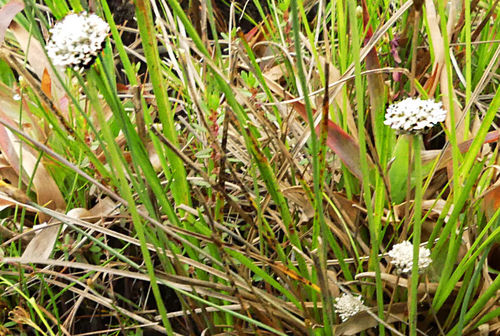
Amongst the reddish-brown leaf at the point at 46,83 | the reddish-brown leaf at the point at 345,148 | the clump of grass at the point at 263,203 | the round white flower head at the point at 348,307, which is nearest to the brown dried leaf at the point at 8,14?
the clump of grass at the point at 263,203

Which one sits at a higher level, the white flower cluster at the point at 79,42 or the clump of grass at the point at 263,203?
the white flower cluster at the point at 79,42

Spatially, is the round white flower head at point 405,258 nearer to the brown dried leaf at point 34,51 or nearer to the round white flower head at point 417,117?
the round white flower head at point 417,117

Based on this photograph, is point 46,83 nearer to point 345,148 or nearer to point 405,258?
point 345,148

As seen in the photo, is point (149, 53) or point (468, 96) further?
point (468, 96)

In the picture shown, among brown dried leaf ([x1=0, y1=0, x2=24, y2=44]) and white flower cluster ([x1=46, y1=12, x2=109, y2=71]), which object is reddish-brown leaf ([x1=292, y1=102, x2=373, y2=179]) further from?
brown dried leaf ([x1=0, y1=0, x2=24, y2=44])

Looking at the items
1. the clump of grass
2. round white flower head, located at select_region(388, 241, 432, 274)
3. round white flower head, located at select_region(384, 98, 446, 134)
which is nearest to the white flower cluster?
the clump of grass

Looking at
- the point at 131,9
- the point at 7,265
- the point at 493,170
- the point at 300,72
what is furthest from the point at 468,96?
the point at 131,9

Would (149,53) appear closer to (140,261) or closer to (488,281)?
(140,261)
